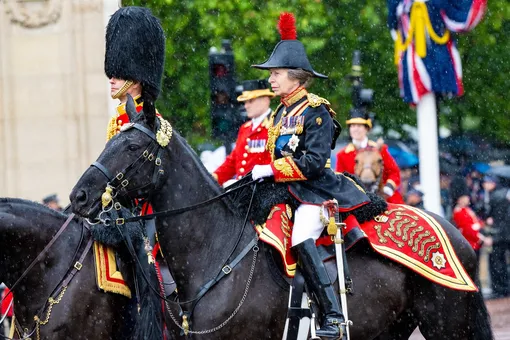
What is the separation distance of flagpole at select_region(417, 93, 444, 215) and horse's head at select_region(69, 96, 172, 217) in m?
8.21

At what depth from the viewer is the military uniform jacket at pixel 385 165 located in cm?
1156

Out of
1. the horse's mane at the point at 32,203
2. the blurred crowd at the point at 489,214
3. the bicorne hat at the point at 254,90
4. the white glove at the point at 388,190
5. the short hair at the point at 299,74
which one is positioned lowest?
the blurred crowd at the point at 489,214

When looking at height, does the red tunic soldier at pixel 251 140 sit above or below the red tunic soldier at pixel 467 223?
above

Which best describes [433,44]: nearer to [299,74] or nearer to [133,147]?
[299,74]

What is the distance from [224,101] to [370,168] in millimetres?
3432

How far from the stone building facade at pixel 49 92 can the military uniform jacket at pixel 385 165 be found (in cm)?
630

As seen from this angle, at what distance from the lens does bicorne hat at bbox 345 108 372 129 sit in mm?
12750

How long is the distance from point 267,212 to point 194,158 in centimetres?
62

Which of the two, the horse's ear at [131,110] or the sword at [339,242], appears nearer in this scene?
the horse's ear at [131,110]

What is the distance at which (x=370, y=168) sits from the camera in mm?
11969

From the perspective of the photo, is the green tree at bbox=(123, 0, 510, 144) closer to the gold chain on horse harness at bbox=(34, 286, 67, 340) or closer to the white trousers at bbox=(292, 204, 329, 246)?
the gold chain on horse harness at bbox=(34, 286, 67, 340)

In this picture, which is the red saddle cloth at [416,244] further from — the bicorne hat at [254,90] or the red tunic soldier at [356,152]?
the bicorne hat at [254,90]

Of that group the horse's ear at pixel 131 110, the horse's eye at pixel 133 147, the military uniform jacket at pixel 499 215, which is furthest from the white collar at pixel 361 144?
the military uniform jacket at pixel 499 215

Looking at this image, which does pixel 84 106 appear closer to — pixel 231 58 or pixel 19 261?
pixel 231 58
